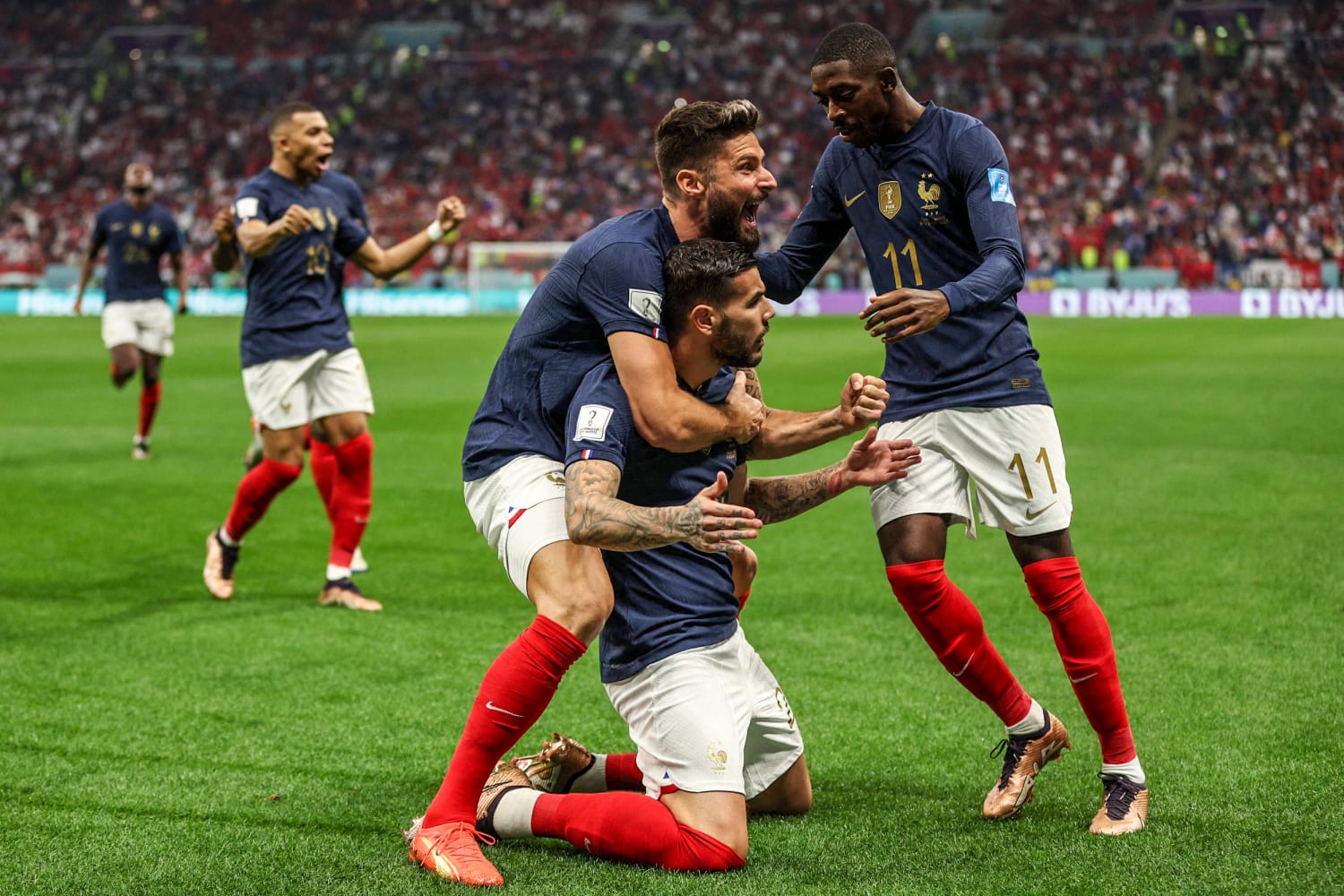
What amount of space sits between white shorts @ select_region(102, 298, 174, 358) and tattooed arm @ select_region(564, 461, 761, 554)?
10262mm

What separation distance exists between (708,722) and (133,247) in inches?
428

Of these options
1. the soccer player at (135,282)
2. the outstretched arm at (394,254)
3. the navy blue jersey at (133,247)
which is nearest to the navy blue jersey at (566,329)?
the outstretched arm at (394,254)

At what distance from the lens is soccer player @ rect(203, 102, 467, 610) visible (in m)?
7.10

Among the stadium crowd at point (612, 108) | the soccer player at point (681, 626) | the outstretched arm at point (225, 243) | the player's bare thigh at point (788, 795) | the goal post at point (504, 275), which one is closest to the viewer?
the soccer player at point (681, 626)

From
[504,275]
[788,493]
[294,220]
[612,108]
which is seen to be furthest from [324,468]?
[612,108]

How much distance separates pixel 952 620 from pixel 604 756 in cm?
114

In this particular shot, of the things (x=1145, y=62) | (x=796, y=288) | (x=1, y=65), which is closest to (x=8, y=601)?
(x=796, y=288)

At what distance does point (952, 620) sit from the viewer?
4.21 metres

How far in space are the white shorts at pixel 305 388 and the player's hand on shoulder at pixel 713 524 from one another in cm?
416

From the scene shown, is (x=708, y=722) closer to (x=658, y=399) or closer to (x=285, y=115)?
(x=658, y=399)

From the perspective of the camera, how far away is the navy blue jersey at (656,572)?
3750 mm

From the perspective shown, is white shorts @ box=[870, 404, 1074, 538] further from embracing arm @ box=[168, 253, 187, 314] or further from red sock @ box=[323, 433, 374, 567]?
embracing arm @ box=[168, 253, 187, 314]

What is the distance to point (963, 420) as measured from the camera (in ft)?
14.0

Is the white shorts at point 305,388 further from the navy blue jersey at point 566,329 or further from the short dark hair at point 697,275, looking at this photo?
the short dark hair at point 697,275
